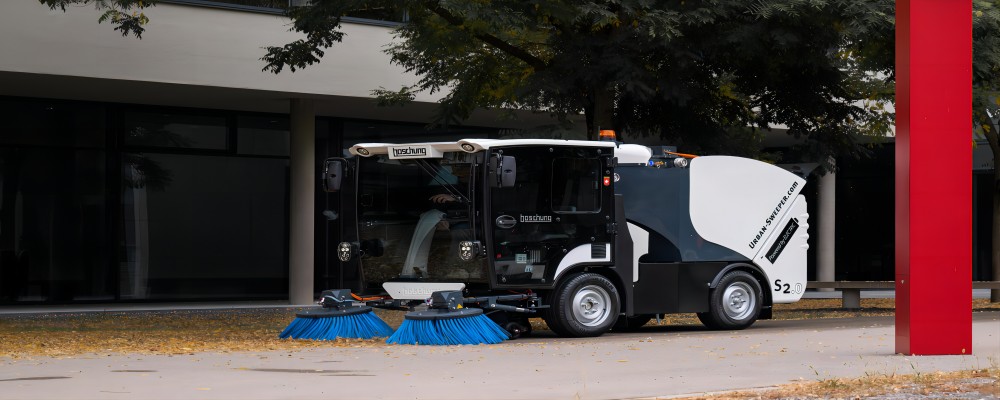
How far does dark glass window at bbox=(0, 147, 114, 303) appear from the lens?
24.2 meters

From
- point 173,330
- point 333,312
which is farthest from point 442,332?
point 173,330

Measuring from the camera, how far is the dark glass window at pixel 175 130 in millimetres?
25266

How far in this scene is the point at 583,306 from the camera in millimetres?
16000

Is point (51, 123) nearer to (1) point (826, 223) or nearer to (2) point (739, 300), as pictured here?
(2) point (739, 300)

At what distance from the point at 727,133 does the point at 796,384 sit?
455 inches

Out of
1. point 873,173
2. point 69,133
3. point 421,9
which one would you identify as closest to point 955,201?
point 421,9

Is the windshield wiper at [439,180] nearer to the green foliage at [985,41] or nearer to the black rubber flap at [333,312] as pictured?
the black rubber flap at [333,312]

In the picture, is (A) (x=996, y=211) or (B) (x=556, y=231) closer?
(B) (x=556, y=231)

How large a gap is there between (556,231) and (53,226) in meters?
12.2

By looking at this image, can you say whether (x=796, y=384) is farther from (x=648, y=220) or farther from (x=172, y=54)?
(x=172, y=54)

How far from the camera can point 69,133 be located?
24.7 meters

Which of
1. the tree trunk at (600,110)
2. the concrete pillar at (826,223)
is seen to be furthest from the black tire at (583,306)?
the concrete pillar at (826,223)

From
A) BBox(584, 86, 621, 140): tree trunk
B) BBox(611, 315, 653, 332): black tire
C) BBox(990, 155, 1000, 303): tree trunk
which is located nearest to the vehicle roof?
BBox(584, 86, 621, 140): tree trunk

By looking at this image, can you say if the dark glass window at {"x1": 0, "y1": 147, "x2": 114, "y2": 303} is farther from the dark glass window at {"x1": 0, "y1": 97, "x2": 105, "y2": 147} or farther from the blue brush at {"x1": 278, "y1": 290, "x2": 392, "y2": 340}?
the blue brush at {"x1": 278, "y1": 290, "x2": 392, "y2": 340}
